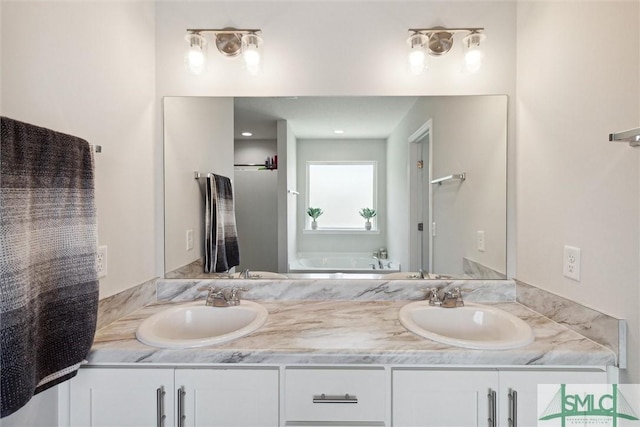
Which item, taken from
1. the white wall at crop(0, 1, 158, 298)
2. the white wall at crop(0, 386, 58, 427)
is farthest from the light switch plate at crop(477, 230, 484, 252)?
Answer: the white wall at crop(0, 386, 58, 427)

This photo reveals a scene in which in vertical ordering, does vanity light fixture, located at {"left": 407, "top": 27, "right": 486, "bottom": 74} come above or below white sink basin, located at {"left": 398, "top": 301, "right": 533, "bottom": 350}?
above

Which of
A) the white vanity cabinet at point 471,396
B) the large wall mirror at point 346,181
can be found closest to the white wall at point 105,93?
the large wall mirror at point 346,181

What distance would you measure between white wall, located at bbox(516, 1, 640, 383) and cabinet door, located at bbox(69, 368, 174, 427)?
1.48 metres

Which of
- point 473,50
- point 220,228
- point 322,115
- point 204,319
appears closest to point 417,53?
point 473,50

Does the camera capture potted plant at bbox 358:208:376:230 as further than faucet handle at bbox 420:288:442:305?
Yes

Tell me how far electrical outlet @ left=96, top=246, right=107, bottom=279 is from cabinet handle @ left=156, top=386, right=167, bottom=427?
50cm

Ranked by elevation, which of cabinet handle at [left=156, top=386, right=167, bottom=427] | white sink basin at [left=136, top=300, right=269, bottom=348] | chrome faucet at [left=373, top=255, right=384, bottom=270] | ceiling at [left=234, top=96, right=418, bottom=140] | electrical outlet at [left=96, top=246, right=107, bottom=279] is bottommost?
cabinet handle at [left=156, top=386, right=167, bottom=427]

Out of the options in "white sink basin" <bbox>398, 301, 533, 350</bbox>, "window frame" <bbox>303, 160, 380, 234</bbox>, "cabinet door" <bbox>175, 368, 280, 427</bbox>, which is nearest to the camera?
"cabinet door" <bbox>175, 368, 280, 427</bbox>

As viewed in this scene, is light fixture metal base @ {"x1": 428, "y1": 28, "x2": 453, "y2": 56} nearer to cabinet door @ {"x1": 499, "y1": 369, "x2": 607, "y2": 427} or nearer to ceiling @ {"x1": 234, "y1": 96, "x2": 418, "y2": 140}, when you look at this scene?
ceiling @ {"x1": 234, "y1": 96, "x2": 418, "y2": 140}

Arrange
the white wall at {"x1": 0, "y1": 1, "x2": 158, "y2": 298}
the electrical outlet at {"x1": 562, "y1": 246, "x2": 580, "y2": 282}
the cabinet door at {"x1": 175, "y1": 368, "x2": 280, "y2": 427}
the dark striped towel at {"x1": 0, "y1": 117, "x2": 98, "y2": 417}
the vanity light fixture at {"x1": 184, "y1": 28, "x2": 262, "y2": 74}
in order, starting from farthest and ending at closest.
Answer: the vanity light fixture at {"x1": 184, "y1": 28, "x2": 262, "y2": 74} → the electrical outlet at {"x1": 562, "y1": 246, "x2": 580, "y2": 282} → the cabinet door at {"x1": 175, "y1": 368, "x2": 280, "y2": 427} → the white wall at {"x1": 0, "y1": 1, "x2": 158, "y2": 298} → the dark striped towel at {"x1": 0, "y1": 117, "x2": 98, "y2": 417}

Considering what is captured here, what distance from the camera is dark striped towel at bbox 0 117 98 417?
768 millimetres

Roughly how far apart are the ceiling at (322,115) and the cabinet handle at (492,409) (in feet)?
4.01

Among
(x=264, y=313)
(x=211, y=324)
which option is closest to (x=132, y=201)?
Answer: (x=211, y=324)

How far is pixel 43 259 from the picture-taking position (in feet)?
2.89
